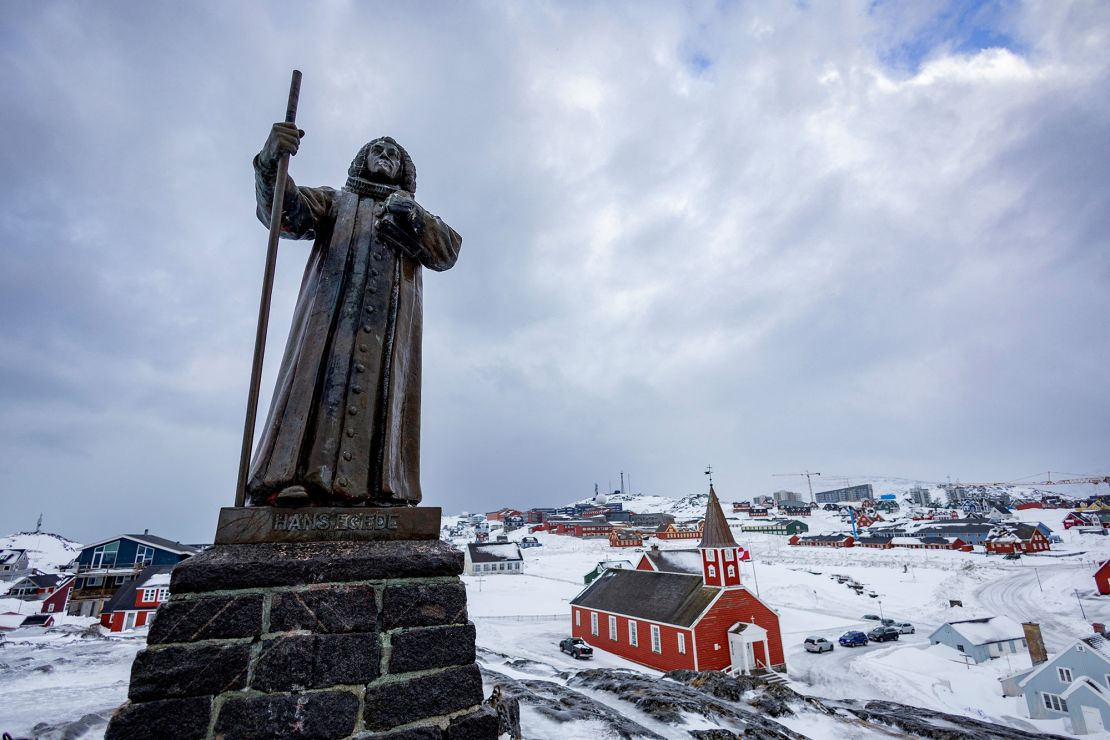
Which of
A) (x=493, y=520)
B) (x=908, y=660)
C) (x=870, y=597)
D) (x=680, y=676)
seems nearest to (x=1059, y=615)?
(x=870, y=597)

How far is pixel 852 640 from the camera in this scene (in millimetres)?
29828

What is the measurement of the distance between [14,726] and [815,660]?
30.3m

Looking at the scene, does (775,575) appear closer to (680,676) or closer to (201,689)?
(680,676)

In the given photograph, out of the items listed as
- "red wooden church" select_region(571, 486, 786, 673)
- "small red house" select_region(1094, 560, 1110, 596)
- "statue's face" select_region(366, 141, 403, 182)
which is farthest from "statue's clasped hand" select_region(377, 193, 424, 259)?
"small red house" select_region(1094, 560, 1110, 596)

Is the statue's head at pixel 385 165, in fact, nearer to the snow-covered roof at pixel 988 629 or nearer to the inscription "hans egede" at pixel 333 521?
the inscription "hans egede" at pixel 333 521

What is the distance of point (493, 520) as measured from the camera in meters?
164

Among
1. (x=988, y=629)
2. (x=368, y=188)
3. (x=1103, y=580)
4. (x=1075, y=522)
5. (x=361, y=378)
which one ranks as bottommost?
(x=988, y=629)

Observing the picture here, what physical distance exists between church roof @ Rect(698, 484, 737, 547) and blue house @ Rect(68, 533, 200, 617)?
3842cm

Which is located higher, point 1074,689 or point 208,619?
point 208,619

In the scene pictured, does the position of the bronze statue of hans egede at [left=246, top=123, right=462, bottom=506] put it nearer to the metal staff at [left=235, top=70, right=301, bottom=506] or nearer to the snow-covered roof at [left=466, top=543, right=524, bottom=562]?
the metal staff at [left=235, top=70, right=301, bottom=506]

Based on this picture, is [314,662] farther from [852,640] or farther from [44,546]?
[44,546]

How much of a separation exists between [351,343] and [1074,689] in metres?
27.2

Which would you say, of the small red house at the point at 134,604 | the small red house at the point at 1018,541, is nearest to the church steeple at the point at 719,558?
the small red house at the point at 134,604

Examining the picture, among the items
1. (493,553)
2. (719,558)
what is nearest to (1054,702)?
(719,558)
